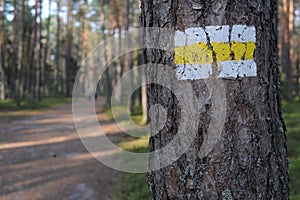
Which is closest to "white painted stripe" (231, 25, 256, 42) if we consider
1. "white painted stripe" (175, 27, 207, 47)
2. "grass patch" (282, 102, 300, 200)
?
"white painted stripe" (175, 27, 207, 47)

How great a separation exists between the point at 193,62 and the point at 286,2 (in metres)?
21.4

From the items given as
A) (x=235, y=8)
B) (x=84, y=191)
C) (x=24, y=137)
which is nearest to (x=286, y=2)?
(x=24, y=137)

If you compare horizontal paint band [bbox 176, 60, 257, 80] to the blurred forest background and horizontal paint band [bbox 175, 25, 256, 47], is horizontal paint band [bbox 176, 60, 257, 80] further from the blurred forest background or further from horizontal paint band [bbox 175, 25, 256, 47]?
the blurred forest background

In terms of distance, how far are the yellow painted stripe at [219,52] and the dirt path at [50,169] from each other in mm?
5112

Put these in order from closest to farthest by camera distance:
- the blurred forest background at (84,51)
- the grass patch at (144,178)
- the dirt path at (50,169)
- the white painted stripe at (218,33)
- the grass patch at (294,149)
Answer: the white painted stripe at (218,33)
the grass patch at (294,149)
the grass patch at (144,178)
the dirt path at (50,169)
the blurred forest background at (84,51)

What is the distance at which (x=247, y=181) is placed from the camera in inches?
52.9

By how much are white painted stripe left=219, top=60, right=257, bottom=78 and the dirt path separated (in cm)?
514

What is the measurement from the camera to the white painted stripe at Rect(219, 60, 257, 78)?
1333 millimetres

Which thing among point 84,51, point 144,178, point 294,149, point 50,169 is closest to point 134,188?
point 144,178

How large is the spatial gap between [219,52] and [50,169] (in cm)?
684

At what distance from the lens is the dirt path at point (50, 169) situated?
241 inches

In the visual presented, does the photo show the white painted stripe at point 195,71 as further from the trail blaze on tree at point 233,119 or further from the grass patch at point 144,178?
the grass patch at point 144,178

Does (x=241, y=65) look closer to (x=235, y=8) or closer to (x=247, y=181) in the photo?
(x=235, y=8)

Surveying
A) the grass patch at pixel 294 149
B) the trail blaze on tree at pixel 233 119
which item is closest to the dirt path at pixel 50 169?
the grass patch at pixel 294 149
